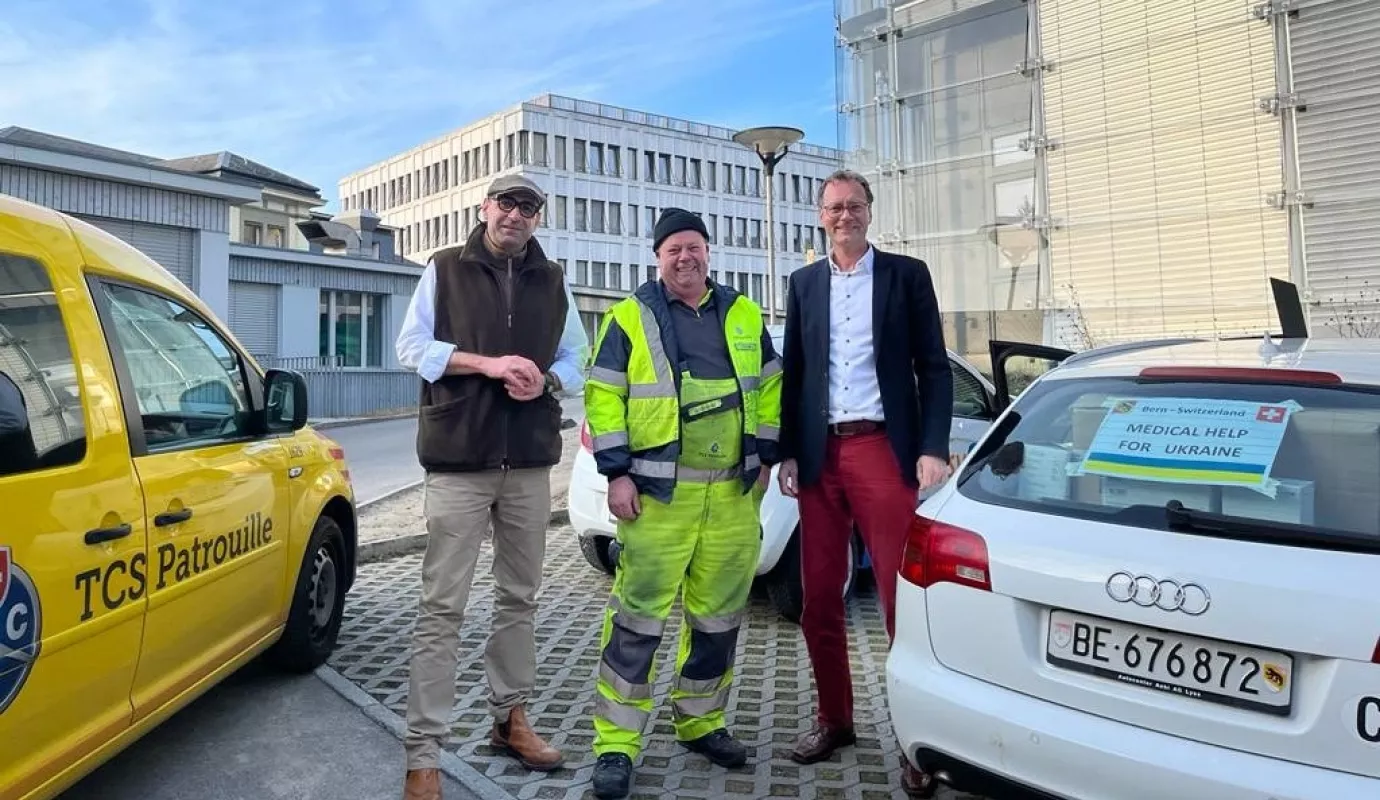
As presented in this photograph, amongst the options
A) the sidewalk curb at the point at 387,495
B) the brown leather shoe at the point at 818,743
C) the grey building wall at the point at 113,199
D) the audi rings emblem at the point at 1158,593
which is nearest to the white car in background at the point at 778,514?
the brown leather shoe at the point at 818,743

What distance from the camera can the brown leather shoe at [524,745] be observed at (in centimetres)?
308

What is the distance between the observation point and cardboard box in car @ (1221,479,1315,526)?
1933 mm

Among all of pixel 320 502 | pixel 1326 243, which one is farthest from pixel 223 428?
pixel 1326 243

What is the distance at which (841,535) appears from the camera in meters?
3.18

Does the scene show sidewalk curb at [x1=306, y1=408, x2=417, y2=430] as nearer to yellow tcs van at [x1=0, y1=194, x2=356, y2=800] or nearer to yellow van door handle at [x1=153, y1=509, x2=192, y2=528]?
yellow tcs van at [x1=0, y1=194, x2=356, y2=800]

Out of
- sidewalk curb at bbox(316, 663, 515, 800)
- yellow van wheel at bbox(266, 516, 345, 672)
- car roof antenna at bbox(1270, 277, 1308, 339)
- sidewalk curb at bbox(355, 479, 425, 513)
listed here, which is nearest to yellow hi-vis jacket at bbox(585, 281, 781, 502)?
sidewalk curb at bbox(316, 663, 515, 800)

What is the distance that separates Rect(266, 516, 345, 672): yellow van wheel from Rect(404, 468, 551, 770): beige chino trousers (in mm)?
1120

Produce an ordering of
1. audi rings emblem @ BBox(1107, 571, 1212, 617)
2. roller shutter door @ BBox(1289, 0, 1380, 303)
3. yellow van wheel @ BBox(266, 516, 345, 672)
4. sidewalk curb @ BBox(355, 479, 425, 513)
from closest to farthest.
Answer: audi rings emblem @ BBox(1107, 571, 1212, 617)
yellow van wheel @ BBox(266, 516, 345, 672)
sidewalk curb @ BBox(355, 479, 425, 513)
roller shutter door @ BBox(1289, 0, 1380, 303)

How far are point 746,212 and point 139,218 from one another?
49321mm

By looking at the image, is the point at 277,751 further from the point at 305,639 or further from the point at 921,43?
the point at 921,43

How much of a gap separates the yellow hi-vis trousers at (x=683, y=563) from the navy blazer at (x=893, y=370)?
0.30 meters

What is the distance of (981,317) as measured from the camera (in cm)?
1330

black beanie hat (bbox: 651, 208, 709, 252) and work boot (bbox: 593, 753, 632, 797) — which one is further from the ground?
black beanie hat (bbox: 651, 208, 709, 252)

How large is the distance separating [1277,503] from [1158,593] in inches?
14.2
